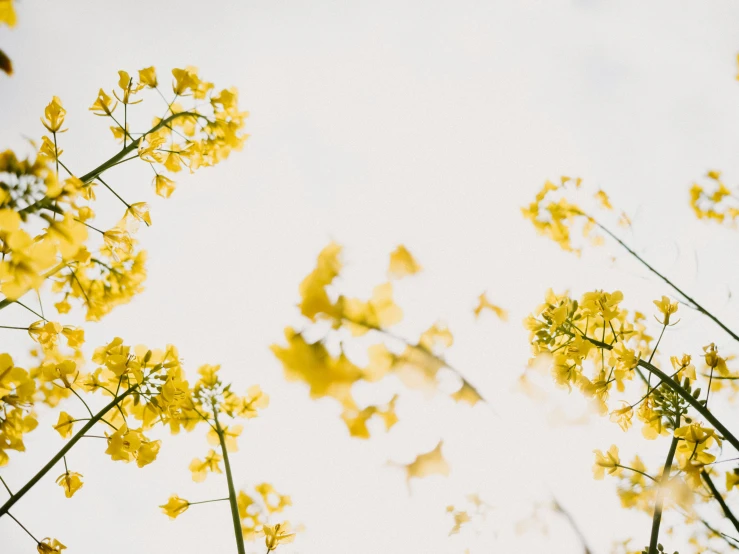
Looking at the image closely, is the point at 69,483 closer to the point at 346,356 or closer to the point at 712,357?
the point at 346,356

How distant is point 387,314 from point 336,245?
552 millimetres

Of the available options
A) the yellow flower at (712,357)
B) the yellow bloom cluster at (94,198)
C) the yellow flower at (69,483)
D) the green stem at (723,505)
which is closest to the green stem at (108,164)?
the yellow bloom cluster at (94,198)

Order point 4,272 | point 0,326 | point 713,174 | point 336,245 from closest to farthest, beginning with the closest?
point 4,272, point 0,326, point 336,245, point 713,174

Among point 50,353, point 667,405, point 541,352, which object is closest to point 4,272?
point 50,353

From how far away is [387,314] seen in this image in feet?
6.59

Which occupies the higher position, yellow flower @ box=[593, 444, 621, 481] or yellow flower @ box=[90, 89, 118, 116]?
yellow flower @ box=[90, 89, 118, 116]

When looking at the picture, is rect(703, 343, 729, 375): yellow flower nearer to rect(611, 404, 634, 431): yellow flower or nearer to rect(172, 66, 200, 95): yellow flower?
rect(611, 404, 634, 431): yellow flower

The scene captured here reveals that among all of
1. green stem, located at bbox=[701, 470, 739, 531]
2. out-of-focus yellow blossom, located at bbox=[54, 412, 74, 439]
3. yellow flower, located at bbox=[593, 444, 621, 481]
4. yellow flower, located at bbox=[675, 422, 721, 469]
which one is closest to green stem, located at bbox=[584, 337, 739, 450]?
yellow flower, located at bbox=[675, 422, 721, 469]

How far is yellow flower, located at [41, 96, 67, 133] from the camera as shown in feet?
4.15

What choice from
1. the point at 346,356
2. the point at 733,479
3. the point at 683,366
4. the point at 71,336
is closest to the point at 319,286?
the point at 346,356

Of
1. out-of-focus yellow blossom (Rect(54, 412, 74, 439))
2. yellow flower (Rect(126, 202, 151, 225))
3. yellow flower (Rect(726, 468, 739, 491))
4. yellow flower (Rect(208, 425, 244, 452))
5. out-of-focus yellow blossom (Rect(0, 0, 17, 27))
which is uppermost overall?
yellow flower (Rect(126, 202, 151, 225))

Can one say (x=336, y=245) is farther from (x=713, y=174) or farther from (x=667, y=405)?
(x=713, y=174)

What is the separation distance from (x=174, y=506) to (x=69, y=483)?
1.24 feet

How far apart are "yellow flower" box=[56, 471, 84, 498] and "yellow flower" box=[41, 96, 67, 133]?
1.12 m
